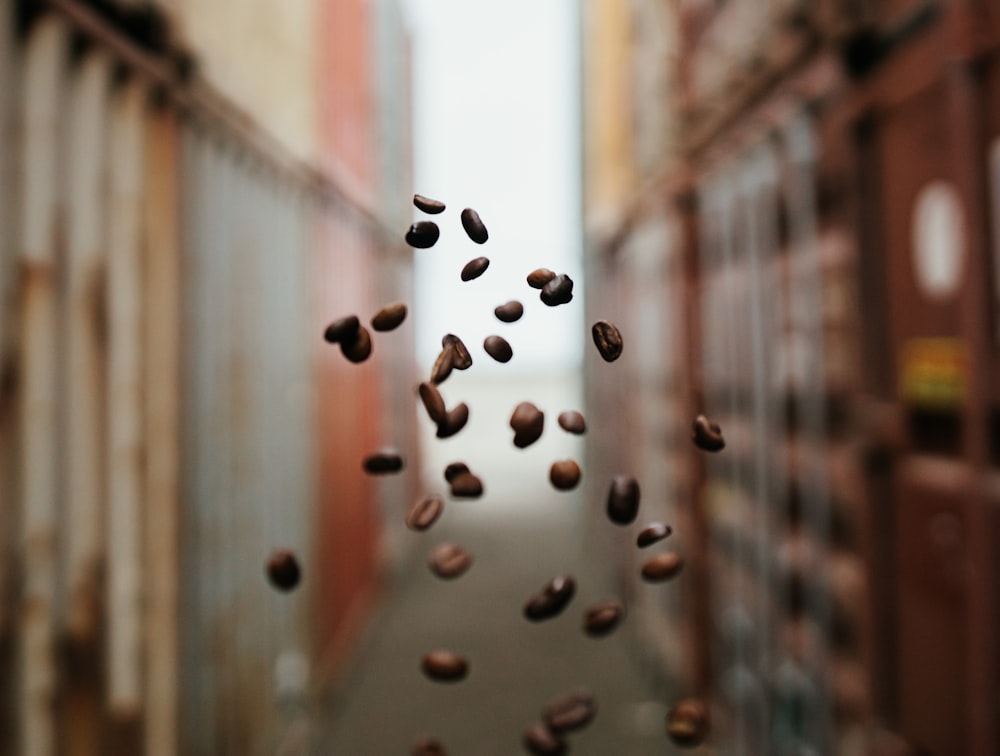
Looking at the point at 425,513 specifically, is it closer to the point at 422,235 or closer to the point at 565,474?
the point at 565,474

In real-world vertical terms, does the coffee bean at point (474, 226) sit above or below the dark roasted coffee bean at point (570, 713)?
above

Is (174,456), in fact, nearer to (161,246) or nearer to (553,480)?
(161,246)

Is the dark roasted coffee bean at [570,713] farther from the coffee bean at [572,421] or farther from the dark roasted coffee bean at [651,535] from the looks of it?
the coffee bean at [572,421]

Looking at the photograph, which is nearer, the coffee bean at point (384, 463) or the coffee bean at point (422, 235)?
the coffee bean at point (422, 235)

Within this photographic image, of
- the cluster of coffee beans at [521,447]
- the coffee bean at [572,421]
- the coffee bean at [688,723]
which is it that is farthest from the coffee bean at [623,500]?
the coffee bean at [688,723]

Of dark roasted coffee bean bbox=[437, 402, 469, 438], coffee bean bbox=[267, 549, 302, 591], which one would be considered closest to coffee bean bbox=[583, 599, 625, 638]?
dark roasted coffee bean bbox=[437, 402, 469, 438]

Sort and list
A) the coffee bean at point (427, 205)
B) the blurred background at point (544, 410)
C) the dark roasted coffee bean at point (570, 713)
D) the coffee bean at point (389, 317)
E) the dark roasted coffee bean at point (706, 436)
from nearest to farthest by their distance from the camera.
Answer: the coffee bean at point (427, 205), the dark roasted coffee bean at point (706, 436), the coffee bean at point (389, 317), the dark roasted coffee bean at point (570, 713), the blurred background at point (544, 410)

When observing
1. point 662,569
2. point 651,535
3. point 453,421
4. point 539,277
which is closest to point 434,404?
point 453,421
